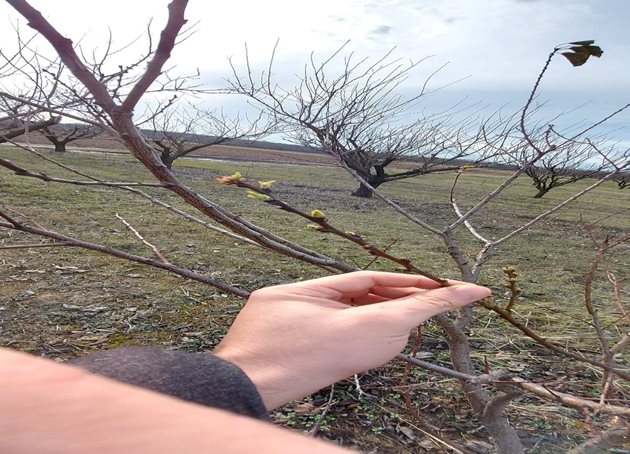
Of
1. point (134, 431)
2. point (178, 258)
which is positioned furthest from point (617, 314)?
point (134, 431)

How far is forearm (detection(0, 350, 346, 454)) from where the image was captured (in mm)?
355

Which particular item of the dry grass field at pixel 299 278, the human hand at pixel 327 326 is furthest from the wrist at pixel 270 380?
the dry grass field at pixel 299 278

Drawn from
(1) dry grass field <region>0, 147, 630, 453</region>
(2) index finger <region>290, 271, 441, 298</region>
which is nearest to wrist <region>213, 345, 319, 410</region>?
(2) index finger <region>290, 271, 441, 298</region>

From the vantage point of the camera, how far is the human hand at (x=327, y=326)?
98 cm

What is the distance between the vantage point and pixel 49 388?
0.40 m

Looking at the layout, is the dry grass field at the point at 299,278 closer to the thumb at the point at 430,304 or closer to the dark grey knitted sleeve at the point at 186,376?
the thumb at the point at 430,304

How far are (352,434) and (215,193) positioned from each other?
868 cm

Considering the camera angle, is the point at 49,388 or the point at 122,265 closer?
the point at 49,388

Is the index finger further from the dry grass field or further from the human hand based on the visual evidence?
the dry grass field

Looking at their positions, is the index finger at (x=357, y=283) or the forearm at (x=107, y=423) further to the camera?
the index finger at (x=357, y=283)

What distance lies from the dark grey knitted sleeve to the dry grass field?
0.70 meters

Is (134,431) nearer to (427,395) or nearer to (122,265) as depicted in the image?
(427,395)

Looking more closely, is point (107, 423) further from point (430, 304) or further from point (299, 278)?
point (299, 278)

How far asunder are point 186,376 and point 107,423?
1.79 feet
